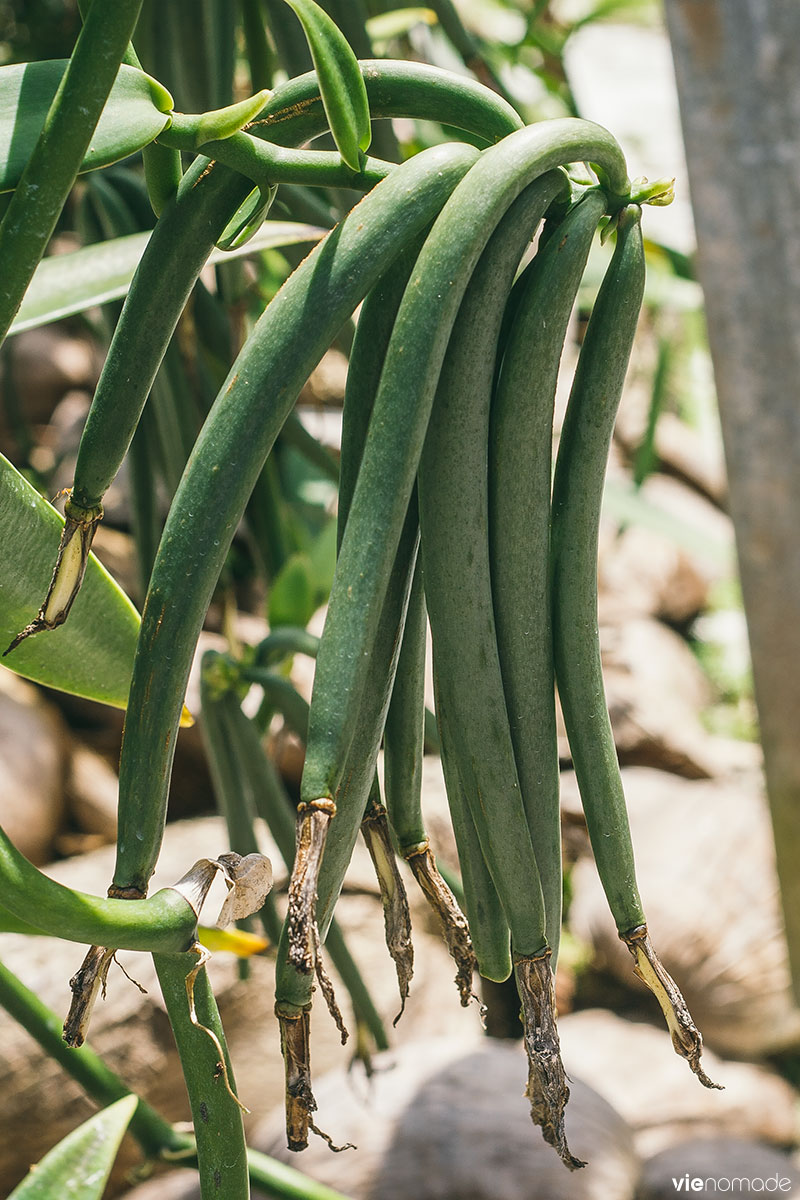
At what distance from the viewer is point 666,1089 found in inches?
50.3

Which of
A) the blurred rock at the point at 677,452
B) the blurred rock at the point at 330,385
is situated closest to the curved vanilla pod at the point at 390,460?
the blurred rock at the point at 330,385

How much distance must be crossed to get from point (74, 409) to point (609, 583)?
1.16 m

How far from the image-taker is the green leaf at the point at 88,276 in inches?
15.9

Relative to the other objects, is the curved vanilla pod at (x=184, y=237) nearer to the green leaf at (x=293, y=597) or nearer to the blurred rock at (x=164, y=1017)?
the green leaf at (x=293, y=597)

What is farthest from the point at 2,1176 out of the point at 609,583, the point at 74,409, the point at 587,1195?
the point at 609,583

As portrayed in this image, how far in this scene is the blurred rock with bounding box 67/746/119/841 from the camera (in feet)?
4.16

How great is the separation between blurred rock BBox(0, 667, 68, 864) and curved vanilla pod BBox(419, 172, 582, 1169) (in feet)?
3.39

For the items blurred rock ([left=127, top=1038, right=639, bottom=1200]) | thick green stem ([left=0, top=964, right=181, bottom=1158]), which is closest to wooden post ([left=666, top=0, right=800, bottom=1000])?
blurred rock ([left=127, top=1038, right=639, bottom=1200])

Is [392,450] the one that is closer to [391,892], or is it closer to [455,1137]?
[391,892]

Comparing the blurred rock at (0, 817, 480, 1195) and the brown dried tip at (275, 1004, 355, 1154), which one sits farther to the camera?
the blurred rock at (0, 817, 480, 1195)

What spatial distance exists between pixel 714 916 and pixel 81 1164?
4.56 ft

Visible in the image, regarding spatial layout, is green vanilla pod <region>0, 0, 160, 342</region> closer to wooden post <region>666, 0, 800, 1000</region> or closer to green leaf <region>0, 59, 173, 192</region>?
green leaf <region>0, 59, 173, 192</region>

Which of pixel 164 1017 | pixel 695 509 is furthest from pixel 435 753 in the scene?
pixel 695 509

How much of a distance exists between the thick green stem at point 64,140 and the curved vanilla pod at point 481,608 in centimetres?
9
